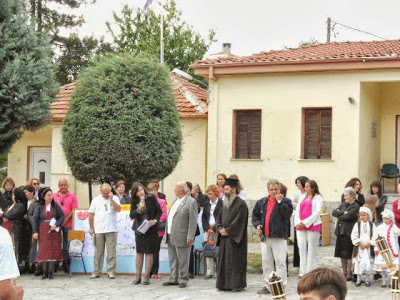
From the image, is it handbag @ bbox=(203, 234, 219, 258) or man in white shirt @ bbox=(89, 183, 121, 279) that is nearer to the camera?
handbag @ bbox=(203, 234, 219, 258)

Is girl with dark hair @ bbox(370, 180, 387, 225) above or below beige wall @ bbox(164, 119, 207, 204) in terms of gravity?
below

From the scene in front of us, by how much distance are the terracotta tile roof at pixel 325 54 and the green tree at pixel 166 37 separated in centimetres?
2096

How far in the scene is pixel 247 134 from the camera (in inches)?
866

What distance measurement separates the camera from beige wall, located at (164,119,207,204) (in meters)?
23.8

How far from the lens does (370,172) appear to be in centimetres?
2173

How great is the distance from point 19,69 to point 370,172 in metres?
10.3

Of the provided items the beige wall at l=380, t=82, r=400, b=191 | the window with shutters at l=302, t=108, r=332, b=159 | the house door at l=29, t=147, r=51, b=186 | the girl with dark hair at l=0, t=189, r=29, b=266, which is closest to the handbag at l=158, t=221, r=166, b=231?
the girl with dark hair at l=0, t=189, r=29, b=266

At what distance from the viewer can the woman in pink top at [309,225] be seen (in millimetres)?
13711

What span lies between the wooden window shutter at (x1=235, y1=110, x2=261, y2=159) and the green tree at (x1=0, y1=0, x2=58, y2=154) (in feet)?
19.6

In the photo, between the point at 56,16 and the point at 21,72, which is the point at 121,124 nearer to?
the point at 21,72

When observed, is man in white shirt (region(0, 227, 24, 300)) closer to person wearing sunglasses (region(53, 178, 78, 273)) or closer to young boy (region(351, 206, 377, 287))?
young boy (region(351, 206, 377, 287))

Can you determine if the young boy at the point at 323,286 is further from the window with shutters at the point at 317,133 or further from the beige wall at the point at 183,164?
the beige wall at the point at 183,164

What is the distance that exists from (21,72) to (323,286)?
14358mm

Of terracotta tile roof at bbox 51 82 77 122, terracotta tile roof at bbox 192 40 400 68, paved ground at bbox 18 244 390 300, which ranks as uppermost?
terracotta tile roof at bbox 192 40 400 68
